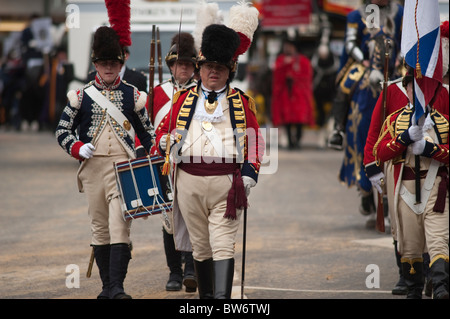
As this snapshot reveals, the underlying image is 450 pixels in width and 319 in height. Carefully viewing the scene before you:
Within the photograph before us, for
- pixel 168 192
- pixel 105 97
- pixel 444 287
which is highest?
pixel 105 97

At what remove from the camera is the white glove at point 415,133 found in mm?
6602

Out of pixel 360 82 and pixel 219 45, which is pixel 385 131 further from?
pixel 360 82

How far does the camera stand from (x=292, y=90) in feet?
69.4

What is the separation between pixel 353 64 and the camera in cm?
1056

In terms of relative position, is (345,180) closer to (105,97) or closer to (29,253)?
(29,253)

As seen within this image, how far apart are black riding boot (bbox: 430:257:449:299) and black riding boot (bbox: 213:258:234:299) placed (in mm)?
1345

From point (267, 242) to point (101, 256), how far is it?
2.91 metres

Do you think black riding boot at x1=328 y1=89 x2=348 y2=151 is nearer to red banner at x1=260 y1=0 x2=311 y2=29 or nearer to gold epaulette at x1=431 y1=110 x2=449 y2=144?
gold epaulette at x1=431 y1=110 x2=449 y2=144

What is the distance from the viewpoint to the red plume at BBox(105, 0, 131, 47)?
24.5 feet

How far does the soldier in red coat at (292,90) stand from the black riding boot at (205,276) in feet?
47.4

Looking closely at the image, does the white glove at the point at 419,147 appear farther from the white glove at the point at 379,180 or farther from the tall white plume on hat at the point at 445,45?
the tall white plume on hat at the point at 445,45

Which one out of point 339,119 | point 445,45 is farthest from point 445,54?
point 339,119
